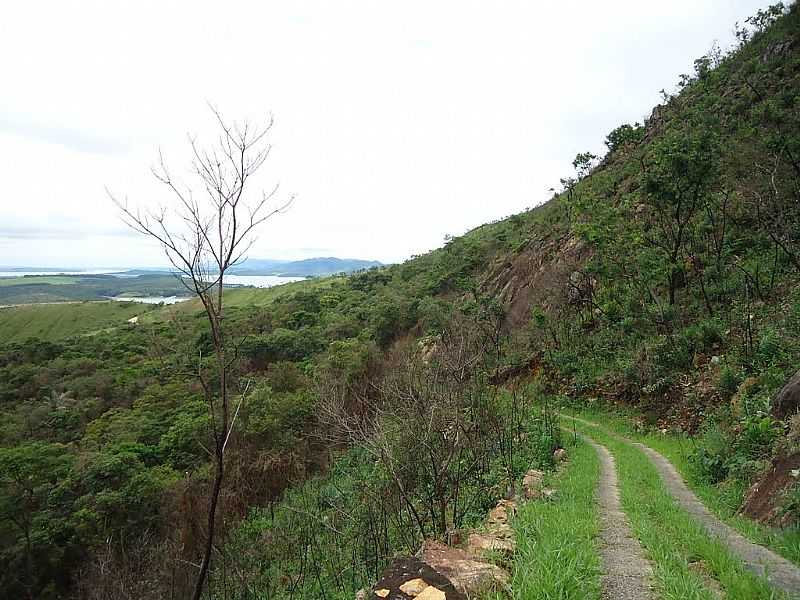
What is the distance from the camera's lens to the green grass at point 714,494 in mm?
4797

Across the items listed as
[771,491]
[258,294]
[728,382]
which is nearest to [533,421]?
[728,382]

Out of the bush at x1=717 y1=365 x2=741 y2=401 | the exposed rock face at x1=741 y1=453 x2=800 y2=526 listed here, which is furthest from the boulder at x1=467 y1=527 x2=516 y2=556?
the bush at x1=717 y1=365 x2=741 y2=401

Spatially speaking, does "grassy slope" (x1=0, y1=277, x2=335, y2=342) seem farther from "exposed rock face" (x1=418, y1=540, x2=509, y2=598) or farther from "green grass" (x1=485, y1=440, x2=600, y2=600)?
"exposed rock face" (x1=418, y1=540, x2=509, y2=598)

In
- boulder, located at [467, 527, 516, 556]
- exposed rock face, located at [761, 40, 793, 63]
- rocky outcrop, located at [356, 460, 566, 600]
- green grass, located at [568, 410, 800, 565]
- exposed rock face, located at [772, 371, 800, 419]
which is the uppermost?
exposed rock face, located at [761, 40, 793, 63]

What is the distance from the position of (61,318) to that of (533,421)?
123 metres

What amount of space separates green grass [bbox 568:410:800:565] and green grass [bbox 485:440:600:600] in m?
1.80

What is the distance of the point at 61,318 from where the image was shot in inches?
4063

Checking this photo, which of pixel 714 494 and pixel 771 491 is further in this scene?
pixel 714 494

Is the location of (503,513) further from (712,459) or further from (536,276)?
(536,276)

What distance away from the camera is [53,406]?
3759 centimetres

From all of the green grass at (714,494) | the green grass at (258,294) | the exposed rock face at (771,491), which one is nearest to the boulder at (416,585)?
the green grass at (714,494)

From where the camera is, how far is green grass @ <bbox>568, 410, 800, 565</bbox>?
15.7 feet

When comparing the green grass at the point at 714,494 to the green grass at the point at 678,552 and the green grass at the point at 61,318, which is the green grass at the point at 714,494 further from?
the green grass at the point at 61,318

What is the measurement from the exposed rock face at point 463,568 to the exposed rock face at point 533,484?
295cm
